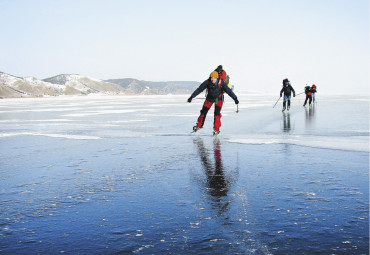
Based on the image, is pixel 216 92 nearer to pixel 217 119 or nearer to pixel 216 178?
pixel 217 119

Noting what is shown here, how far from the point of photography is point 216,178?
5555mm

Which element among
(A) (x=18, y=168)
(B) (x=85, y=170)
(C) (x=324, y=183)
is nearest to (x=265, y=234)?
(C) (x=324, y=183)

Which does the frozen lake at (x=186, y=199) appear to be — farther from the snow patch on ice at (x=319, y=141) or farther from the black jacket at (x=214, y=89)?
the black jacket at (x=214, y=89)

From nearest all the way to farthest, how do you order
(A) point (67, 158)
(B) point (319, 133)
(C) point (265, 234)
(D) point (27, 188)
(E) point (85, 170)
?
1. (C) point (265, 234)
2. (D) point (27, 188)
3. (E) point (85, 170)
4. (A) point (67, 158)
5. (B) point (319, 133)

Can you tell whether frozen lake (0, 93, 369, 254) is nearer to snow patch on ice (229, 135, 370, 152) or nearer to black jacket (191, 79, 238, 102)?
snow patch on ice (229, 135, 370, 152)

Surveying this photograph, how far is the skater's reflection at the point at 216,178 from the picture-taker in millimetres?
4469

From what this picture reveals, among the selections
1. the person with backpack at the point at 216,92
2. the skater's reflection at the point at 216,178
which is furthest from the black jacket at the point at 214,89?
the skater's reflection at the point at 216,178

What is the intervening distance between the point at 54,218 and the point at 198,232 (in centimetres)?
142

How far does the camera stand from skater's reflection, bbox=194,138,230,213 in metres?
4.47

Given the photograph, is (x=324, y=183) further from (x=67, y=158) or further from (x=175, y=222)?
(x=67, y=158)

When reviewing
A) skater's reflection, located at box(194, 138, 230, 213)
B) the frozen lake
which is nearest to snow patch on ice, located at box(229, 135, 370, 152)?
the frozen lake

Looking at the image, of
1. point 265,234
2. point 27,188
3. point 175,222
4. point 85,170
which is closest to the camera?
point 265,234

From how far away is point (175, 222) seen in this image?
12.0ft

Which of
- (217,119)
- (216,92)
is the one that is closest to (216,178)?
(217,119)
